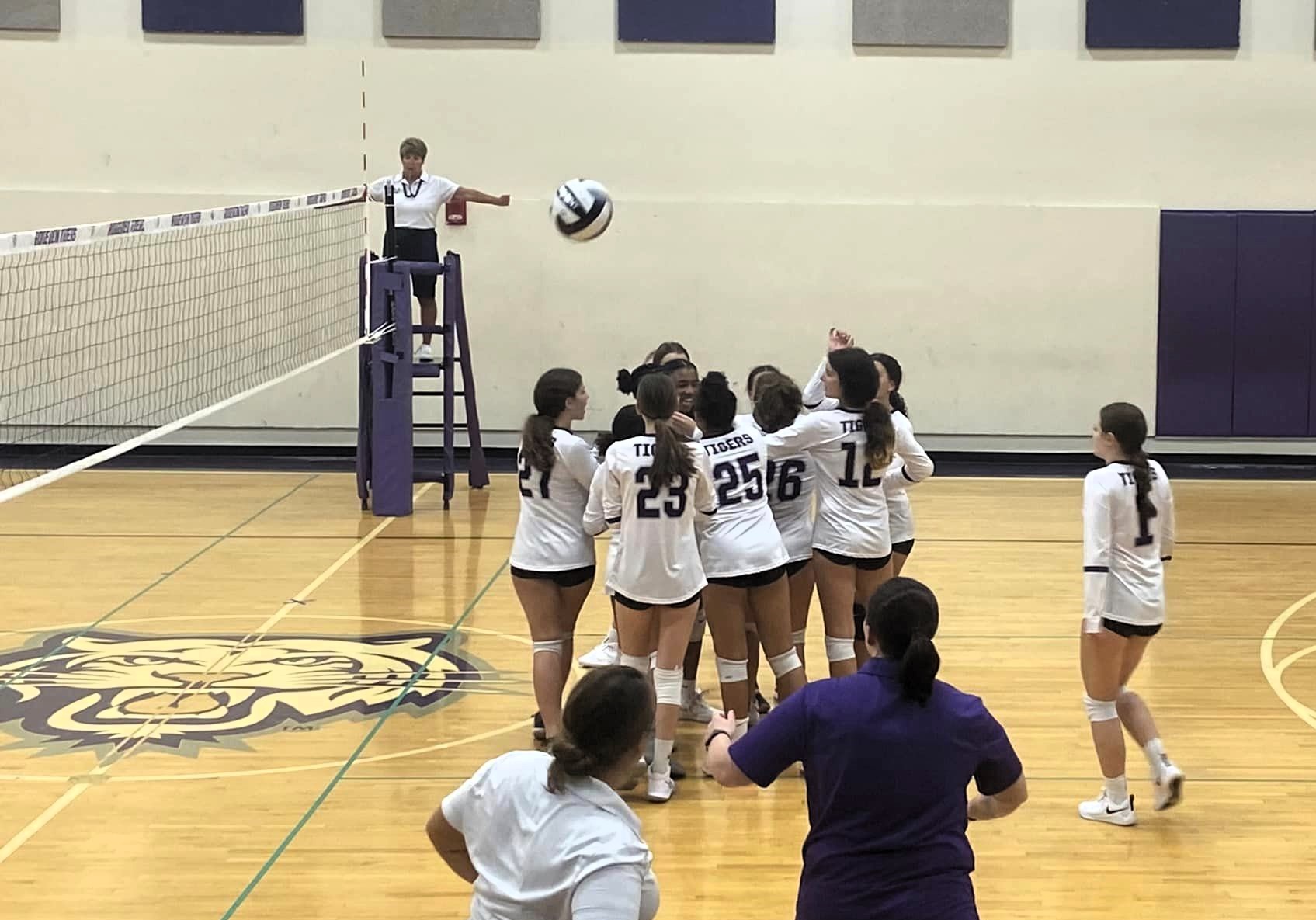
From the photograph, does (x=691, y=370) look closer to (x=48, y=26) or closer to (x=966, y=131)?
(x=966, y=131)

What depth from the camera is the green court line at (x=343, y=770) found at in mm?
4965

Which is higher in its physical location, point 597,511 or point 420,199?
point 420,199

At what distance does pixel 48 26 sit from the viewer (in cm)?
1409

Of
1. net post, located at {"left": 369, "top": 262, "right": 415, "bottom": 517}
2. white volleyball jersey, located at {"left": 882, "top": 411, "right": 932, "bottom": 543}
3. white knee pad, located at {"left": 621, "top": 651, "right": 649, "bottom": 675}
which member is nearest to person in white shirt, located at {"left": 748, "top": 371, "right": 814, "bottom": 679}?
white volleyball jersey, located at {"left": 882, "top": 411, "right": 932, "bottom": 543}

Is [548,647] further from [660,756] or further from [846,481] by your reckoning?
[846,481]

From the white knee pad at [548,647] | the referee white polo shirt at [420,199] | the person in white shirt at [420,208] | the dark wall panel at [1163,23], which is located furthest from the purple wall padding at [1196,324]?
the white knee pad at [548,647]

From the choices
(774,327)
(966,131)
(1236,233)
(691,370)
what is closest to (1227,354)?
(1236,233)

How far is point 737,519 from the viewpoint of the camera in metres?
5.84

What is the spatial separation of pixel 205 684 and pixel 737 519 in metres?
2.96

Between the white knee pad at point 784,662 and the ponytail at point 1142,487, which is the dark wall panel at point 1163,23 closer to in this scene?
the ponytail at point 1142,487

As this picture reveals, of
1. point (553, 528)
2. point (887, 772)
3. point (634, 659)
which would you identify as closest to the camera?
point (887, 772)

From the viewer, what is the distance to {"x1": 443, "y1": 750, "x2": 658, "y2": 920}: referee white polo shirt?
2633 millimetres

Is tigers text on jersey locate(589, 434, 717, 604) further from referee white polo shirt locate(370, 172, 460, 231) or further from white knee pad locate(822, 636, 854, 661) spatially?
referee white polo shirt locate(370, 172, 460, 231)

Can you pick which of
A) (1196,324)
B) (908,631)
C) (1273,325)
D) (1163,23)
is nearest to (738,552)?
(908,631)
